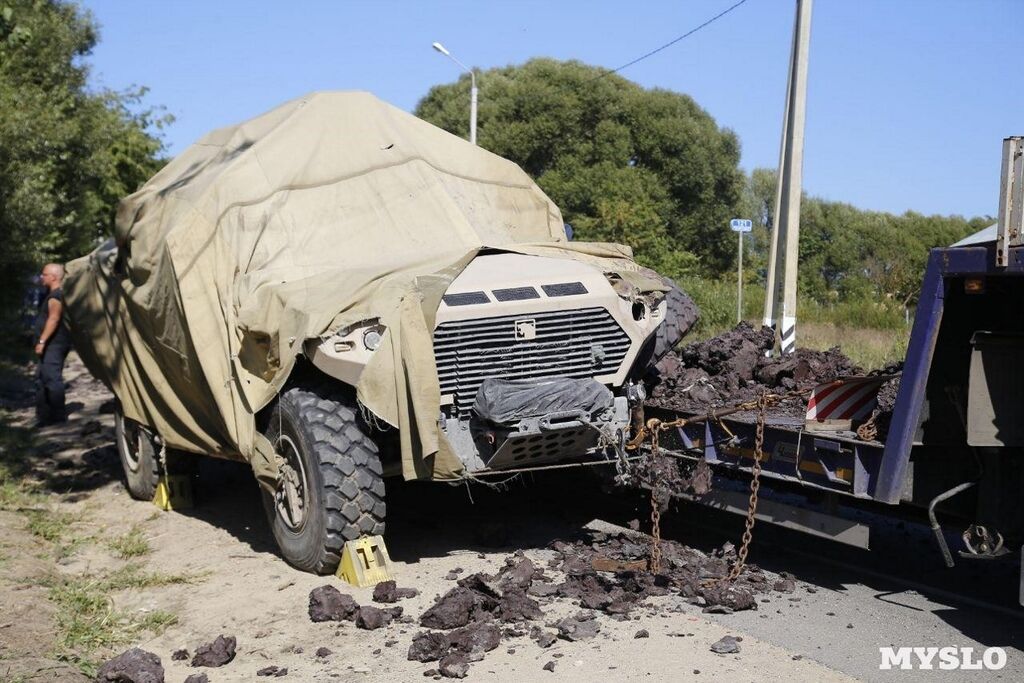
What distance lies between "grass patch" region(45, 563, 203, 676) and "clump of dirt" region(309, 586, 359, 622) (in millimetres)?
899

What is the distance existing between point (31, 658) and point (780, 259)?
49.8 ft

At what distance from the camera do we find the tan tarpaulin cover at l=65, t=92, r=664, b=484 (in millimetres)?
7164

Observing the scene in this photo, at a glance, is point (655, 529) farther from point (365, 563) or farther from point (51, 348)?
point (51, 348)

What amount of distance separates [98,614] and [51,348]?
8.01 metres

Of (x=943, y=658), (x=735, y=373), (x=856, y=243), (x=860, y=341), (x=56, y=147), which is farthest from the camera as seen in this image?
(x=856, y=243)

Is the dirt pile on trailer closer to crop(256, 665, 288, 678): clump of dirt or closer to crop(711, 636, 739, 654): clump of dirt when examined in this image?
crop(711, 636, 739, 654): clump of dirt

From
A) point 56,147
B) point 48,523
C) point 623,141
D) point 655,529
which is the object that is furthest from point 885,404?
point 623,141

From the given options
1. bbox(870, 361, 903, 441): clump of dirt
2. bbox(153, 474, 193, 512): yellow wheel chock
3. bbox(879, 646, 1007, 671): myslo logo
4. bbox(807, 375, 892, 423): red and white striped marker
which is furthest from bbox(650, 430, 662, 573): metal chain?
bbox(153, 474, 193, 512): yellow wheel chock

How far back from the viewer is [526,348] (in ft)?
24.3

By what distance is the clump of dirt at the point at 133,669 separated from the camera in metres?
5.75

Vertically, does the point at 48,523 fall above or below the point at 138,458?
below

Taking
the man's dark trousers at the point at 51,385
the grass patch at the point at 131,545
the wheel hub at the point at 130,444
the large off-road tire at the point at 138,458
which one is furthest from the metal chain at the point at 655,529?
the man's dark trousers at the point at 51,385

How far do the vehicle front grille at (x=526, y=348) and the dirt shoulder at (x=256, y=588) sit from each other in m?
1.34

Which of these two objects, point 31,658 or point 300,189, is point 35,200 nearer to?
point 300,189
